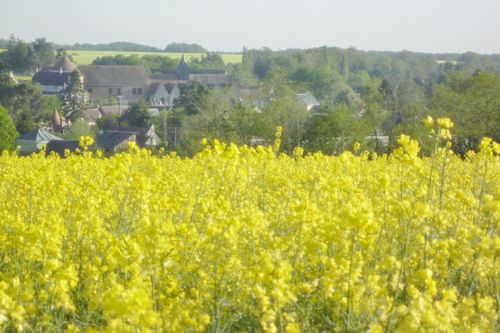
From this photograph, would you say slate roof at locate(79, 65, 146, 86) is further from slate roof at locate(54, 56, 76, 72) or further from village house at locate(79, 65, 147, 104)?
slate roof at locate(54, 56, 76, 72)

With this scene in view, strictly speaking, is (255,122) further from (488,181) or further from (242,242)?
(242,242)

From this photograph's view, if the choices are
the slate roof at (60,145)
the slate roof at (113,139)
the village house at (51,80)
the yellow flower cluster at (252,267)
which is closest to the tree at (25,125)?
the slate roof at (113,139)

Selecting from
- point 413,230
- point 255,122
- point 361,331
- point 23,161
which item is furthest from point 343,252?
point 255,122

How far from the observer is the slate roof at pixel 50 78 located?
92.9m

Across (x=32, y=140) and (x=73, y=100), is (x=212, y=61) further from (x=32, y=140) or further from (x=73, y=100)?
(x=32, y=140)

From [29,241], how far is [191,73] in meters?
112

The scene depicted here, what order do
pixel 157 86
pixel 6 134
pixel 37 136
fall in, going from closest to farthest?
pixel 6 134, pixel 37 136, pixel 157 86

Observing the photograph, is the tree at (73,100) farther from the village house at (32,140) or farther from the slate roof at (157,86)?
the slate roof at (157,86)

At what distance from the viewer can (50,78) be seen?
3669 inches

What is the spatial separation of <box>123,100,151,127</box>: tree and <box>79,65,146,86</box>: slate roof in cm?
4732

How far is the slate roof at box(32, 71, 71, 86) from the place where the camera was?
92875mm

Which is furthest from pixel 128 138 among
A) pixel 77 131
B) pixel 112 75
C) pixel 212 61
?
pixel 212 61

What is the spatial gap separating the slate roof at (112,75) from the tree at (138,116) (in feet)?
155

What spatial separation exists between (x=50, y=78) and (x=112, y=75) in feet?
32.2
